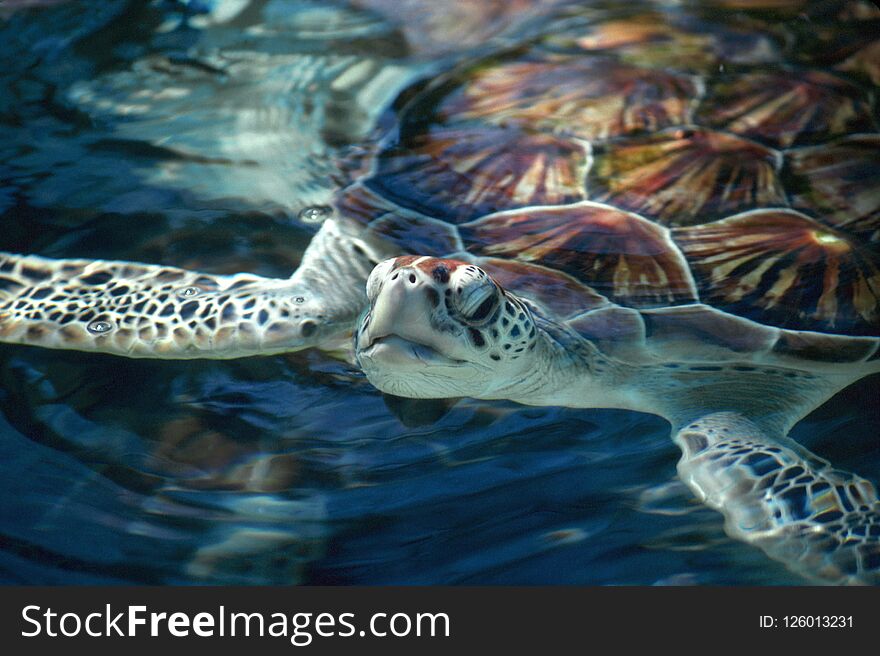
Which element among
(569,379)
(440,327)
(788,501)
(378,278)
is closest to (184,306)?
(378,278)

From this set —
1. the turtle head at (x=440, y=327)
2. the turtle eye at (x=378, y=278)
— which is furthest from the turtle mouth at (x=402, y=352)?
the turtle eye at (x=378, y=278)

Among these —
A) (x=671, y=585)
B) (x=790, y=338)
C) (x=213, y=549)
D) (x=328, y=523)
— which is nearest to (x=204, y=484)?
(x=213, y=549)

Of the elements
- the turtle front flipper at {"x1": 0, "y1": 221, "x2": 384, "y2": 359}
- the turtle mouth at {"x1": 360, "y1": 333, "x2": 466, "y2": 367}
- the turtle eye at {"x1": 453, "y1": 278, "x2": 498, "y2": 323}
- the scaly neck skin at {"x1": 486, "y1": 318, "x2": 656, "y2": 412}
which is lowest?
the scaly neck skin at {"x1": 486, "y1": 318, "x2": 656, "y2": 412}

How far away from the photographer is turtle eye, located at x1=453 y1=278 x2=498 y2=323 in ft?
6.93

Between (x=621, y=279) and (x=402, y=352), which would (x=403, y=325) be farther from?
(x=621, y=279)

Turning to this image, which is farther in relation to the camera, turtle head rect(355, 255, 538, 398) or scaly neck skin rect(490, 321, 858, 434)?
scaly neck skin rect(490, 321, 858, 434)

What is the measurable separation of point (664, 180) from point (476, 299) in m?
0.92

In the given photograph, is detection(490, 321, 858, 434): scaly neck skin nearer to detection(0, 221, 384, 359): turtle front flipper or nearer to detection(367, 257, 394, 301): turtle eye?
detection(367, 257, 394, 301): turtle eye

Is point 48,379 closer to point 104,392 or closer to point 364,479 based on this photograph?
point 104,392

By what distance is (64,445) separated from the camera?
2.41 meters

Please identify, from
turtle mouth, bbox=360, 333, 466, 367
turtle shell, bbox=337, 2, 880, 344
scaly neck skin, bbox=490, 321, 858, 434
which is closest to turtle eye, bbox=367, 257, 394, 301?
turtle mouth, bbox=360, 333, 466, 367

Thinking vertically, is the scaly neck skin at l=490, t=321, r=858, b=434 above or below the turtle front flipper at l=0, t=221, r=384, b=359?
below

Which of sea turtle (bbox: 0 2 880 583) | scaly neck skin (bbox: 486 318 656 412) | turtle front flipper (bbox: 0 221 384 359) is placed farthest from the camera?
turtle front flipper (bbox: 0 221 384 359)

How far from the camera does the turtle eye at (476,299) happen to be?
211 cm
